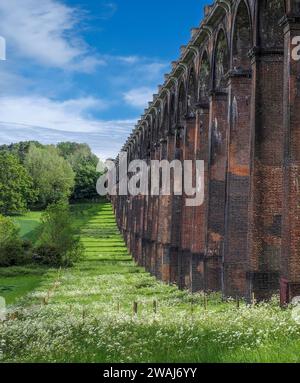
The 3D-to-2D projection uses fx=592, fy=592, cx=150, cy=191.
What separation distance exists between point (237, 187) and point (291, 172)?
5869mm

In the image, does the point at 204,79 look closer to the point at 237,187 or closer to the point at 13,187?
the point at 237,187

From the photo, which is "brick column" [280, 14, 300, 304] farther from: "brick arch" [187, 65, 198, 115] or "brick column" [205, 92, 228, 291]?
Result: "brick arch" [187, 65, 198, 115]

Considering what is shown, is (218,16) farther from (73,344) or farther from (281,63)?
(73,344)

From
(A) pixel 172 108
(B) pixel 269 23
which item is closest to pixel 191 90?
(A) pixel 172 108

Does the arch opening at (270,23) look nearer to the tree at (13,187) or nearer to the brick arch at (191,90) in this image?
the brick arch at (191,90)

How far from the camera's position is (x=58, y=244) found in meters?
47.9

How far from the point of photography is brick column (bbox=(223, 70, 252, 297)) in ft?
64.4

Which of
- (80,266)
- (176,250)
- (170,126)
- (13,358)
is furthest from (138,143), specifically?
(13,358)

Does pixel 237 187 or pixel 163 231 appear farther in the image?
pixel 163 231

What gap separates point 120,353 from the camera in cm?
981

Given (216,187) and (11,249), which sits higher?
(216,187)

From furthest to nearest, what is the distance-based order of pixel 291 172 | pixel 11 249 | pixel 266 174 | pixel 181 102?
pixel 11 249
pixel 181 102
pixel 266 174
pixel 291 172

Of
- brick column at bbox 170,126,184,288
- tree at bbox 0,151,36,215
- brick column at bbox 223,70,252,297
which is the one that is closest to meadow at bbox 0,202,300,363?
brick column at bbox 223,70,252,297

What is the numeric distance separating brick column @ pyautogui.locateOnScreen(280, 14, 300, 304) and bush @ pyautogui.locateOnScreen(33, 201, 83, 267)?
34.1 metres
